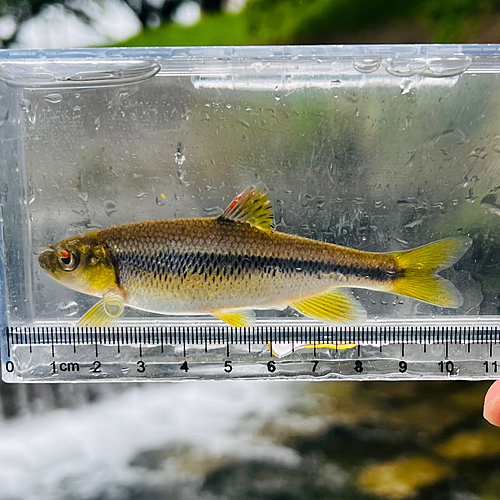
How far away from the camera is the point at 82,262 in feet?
3.36

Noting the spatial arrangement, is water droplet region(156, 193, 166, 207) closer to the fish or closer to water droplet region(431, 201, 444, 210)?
the fish

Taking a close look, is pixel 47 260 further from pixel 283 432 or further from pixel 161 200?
pixel 283 432

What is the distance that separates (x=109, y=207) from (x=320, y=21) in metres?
2.34

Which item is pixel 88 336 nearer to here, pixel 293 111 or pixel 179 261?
pixel 179 261

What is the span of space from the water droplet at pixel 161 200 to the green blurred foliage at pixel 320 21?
215 centimetres

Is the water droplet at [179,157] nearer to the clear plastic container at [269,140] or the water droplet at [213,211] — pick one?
the clear plastic container at [269,140]

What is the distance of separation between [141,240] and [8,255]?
436mm

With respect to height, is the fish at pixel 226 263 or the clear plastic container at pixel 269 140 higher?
the clear plastic container at pixel 269 140

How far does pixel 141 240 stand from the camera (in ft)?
3.35

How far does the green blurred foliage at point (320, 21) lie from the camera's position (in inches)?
104

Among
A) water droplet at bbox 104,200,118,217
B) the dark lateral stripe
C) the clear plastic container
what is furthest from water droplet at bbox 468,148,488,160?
water droplet at bbox 104,200,118,217

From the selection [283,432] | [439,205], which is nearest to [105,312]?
[439,205]

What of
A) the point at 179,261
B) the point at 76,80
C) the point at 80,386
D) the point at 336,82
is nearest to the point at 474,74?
the point at 336,82

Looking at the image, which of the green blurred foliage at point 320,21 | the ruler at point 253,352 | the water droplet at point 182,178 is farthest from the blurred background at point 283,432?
the water droplet at point 182,178
